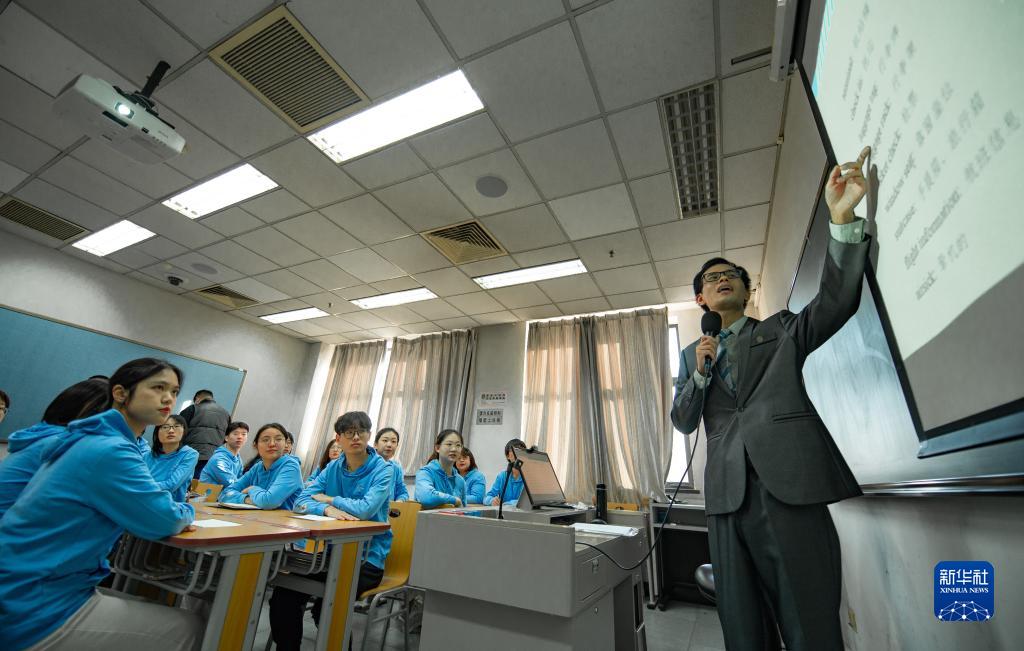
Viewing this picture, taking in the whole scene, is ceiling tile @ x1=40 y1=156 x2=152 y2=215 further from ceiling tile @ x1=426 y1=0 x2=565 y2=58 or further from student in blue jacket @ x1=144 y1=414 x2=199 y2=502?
ceiling tile @ x1=426 y1=0 x2=565 y2=58

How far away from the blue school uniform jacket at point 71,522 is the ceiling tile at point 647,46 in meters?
2.66

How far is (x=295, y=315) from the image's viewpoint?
20.0 feet

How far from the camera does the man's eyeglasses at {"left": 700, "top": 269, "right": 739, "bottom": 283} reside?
135cm

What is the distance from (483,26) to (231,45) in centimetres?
145

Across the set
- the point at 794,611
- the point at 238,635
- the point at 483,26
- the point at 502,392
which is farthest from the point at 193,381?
the point at 794,611

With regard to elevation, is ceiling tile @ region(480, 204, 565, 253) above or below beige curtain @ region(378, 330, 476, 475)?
above

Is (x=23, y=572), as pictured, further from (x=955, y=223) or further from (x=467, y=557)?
(x=955, y=223)

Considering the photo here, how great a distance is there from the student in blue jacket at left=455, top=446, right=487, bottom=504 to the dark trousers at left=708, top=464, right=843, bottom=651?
2.97 meters

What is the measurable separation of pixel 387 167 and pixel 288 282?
2.72m

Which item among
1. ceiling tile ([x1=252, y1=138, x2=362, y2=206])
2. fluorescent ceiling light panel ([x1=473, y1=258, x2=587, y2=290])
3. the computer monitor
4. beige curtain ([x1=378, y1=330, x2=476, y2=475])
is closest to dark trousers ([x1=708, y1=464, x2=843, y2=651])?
the computer monitor

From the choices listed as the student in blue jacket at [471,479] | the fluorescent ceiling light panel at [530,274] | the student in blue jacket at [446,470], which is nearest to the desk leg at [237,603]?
the student in blue jacket at [446,470]

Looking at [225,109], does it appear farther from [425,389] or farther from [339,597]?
[425,389]

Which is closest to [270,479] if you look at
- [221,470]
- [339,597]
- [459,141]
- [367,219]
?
[221,470]

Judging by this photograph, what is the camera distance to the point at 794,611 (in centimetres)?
88
